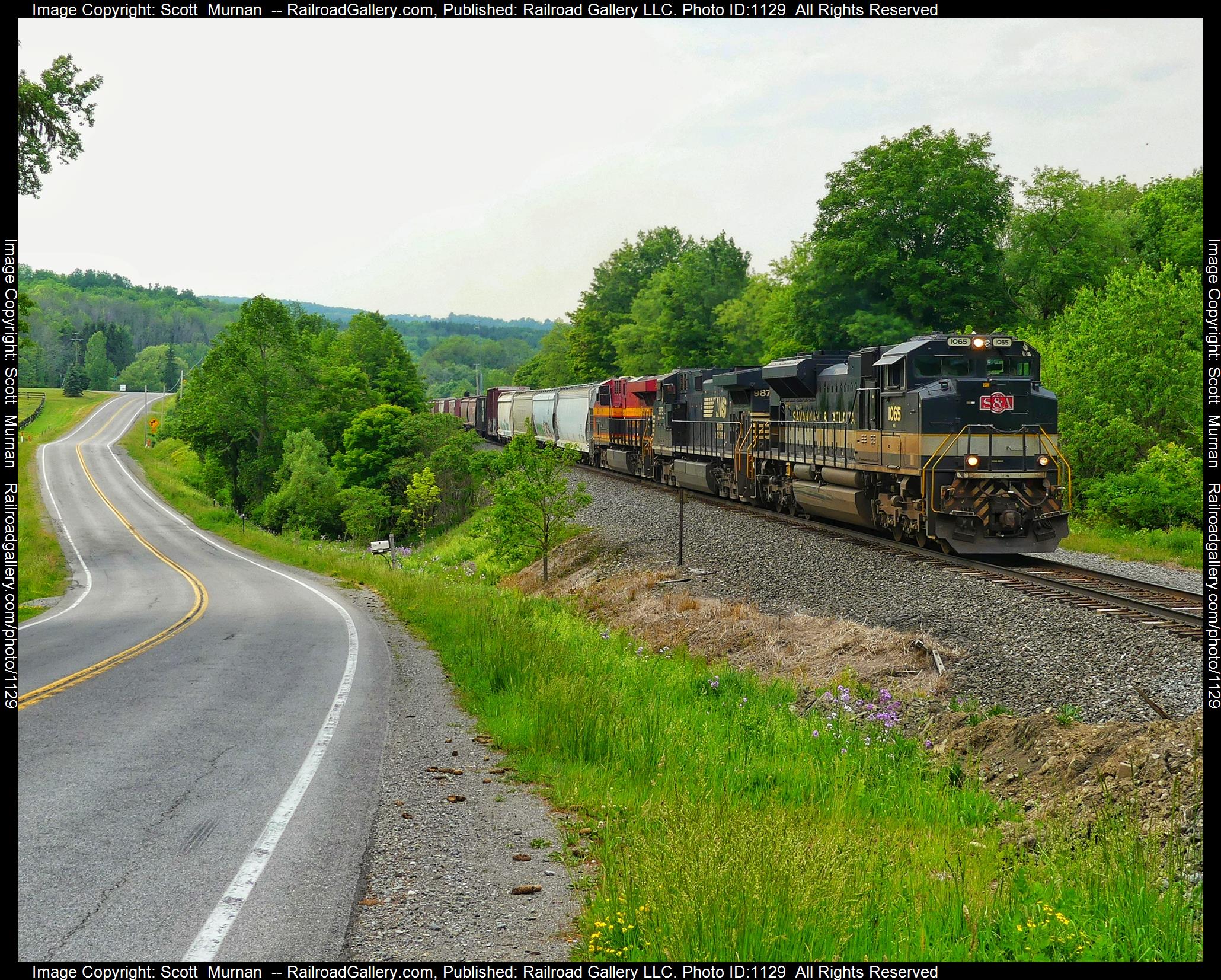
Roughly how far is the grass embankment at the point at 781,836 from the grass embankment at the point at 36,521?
22512mm

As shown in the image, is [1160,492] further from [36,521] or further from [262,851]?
[36,521]

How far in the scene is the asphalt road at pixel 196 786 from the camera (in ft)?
19.5

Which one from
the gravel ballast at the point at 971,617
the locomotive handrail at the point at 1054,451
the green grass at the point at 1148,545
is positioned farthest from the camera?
the green grass at the point at 1148,545

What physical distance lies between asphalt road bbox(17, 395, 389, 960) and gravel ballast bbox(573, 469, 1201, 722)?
773 centimetres

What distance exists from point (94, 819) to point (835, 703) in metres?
9.00

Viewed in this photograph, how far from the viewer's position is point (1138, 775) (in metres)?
8.56

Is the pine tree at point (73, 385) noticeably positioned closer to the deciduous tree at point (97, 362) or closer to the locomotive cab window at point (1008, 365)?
the deciduous tree at point (97, 362)

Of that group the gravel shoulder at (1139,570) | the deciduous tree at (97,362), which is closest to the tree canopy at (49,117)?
the gravel shoulder at (1139,570)

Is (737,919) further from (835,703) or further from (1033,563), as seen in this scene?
(1033,563)

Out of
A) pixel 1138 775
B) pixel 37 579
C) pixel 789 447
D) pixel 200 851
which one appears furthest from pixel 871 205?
pixel 200 851

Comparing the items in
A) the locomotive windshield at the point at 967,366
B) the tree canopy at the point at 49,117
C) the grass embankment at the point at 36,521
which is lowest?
the grass embankment at the point at 36,521

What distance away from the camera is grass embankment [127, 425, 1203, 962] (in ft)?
17.9

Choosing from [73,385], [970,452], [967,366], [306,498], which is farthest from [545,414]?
[73,385]

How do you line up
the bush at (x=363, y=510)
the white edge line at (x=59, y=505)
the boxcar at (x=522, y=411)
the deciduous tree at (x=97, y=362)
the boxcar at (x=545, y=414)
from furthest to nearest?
the deciduous tree at (x=97, y=362)
the bush at (x=363, y=510)
the boxcar at (x=522, y=411)
the boxcar at (x=545, y=414)
the white edge line at (x=59, y=505)
